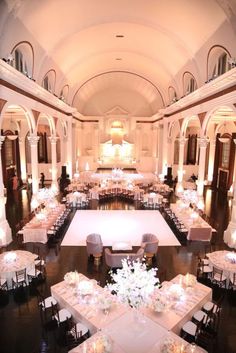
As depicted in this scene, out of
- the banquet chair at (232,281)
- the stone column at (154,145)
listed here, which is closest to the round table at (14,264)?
the banquet chair at (232,281)

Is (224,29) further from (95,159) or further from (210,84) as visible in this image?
(95,159)

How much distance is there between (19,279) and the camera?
26.8 feet

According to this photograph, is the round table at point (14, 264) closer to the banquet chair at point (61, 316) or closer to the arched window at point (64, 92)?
the banquet chair at point (61, 316)

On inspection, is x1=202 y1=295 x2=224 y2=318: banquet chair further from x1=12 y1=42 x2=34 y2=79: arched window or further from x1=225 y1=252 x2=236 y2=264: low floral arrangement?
x1=12 y1=42 x2=34 y2=79: arched window

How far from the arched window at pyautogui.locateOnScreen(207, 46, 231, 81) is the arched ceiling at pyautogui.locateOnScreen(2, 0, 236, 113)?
2.49 ft

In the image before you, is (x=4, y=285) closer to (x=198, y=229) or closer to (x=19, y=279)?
(x=19, y=279)

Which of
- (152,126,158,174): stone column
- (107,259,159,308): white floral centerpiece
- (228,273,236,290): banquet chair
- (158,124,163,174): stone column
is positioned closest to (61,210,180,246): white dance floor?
(228,273,236,290): banquet chair

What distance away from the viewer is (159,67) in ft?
66.1

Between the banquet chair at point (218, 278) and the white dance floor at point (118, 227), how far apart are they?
3.15 metres

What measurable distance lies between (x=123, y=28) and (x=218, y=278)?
13.9 m

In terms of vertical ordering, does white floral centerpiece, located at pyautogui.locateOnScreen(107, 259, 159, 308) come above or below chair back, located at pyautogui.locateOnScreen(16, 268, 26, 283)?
above

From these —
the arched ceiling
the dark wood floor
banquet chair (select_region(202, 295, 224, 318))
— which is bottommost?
the dark wood floor

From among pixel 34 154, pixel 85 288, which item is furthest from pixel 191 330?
pixel 34 154

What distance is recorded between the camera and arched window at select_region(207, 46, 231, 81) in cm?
1203
